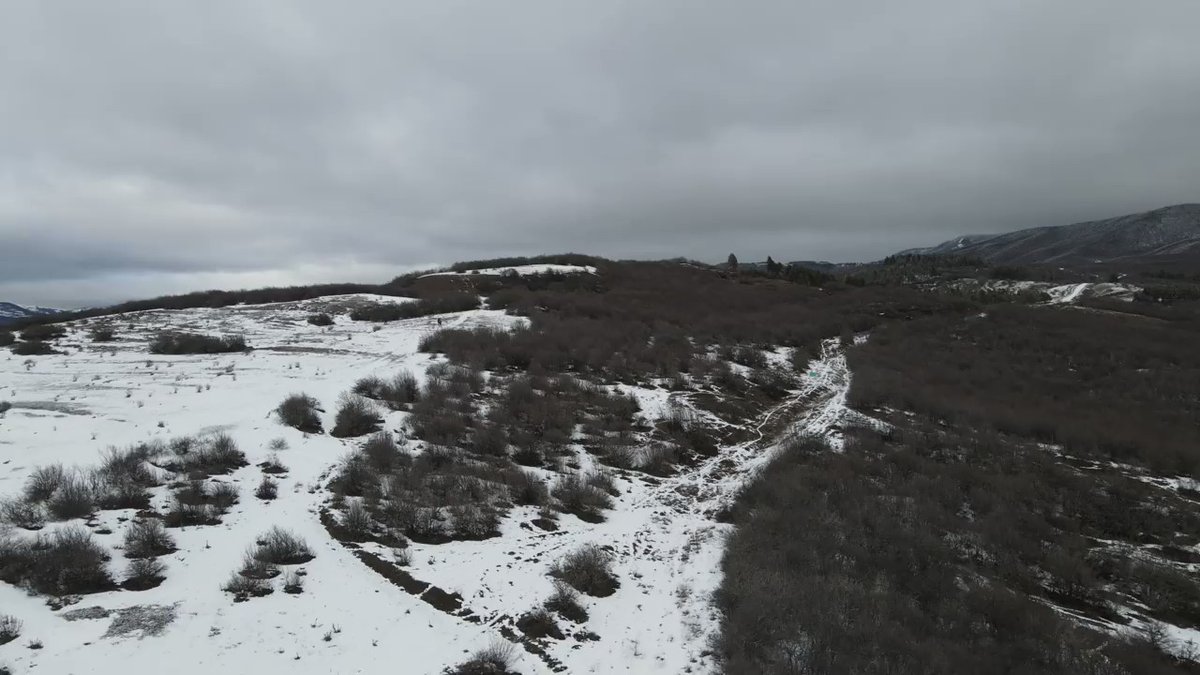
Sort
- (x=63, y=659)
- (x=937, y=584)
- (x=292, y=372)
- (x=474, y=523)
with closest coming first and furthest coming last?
(x=63, y=659), (x=937, y=584), (x=474, y=523), (x=292, y=372)

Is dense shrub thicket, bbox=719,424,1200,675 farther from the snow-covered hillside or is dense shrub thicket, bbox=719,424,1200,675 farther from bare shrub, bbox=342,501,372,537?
the snow-covered hillside

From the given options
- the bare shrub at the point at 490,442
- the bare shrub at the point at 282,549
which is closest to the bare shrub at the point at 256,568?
the bare shrub at the point at 282,549

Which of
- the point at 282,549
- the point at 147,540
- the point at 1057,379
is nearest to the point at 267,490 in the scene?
the point at 147,540

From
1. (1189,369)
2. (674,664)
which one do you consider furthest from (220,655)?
(1189,369)

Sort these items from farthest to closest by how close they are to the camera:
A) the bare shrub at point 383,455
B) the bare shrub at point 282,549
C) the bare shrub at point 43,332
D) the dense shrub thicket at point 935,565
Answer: the bare shrub at point 43,332
the bare shrub at point 383,455
the bare shrub at point 282,549
the dense shrub thicket at point 935,565

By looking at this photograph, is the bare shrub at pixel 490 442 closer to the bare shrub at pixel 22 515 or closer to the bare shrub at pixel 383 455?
the bare shrub at pixel 383 455

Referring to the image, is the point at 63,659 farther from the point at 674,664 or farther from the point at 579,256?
the point at 579,256
